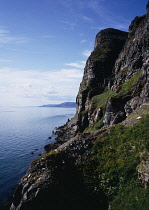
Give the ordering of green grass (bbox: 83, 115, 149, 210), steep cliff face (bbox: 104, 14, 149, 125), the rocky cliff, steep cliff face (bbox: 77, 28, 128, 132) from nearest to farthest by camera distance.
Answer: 1. green grass (bbox: 83, 115, 149, 210)
2. the rocky cliff
3. steep cliff face (bbox: 104, 14, 149, 125)
4. steep cliff face (bbox: 77, 28, 128, 132)

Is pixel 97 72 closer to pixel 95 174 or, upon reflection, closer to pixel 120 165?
pixel 120 165

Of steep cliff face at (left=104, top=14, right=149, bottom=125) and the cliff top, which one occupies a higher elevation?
the cliff top

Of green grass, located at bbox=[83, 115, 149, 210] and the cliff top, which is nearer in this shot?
green grass, located at bbox=[83, 115, 149, 210]

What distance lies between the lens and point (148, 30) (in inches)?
2862

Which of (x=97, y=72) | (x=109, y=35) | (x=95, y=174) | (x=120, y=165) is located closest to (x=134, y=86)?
(x=120, y=165)

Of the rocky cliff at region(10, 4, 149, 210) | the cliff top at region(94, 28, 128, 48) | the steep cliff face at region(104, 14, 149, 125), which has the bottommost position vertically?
the rocky cliff at region(10, 4, 149, 210)

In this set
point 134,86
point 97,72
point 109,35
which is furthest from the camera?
point 109,35

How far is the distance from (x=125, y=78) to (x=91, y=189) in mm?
59471

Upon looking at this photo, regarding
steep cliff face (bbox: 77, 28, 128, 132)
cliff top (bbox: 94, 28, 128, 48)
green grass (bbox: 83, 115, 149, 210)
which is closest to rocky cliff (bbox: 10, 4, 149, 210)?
green grass (bbox: 83, 115, 149, 210)

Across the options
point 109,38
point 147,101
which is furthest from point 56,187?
point 109,38

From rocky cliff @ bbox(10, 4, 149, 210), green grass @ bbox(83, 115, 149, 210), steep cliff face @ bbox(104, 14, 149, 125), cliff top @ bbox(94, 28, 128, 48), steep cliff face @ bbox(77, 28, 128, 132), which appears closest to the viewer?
green grass @ bbox(83, 115, 149, 210)

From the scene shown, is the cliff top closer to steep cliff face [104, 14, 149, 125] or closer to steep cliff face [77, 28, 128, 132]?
steep cliff face [77, 28, 128, 132]

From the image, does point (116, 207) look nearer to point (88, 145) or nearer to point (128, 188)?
point (128, 188)

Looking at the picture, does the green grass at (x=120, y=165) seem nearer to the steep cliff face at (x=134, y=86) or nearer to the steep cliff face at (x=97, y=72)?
the steep cliff face at (x=134, y=86)
